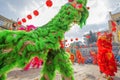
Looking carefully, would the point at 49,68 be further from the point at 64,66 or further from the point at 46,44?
the point at 46,44

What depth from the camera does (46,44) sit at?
2.56 m

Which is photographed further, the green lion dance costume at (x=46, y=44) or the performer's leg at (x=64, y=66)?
the performer's leg at (x=64, y=66)

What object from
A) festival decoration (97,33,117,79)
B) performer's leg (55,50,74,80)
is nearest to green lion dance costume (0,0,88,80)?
performer's leg (55,50,74,80)

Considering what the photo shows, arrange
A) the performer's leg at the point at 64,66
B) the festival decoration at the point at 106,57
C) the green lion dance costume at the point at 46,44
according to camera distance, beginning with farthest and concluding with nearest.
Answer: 1. the festival decoration at the point at 106,57
2. the performer's leg at the point at 64,66
3. the green lion dance costume at the point at 46,44

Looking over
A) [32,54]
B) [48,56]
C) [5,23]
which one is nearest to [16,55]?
[32,54]

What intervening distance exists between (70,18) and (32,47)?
3.26ft

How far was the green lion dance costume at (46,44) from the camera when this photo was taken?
2.38 meters

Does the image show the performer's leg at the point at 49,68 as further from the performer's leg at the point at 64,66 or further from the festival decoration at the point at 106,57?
the festival decoration at the point at 106,57

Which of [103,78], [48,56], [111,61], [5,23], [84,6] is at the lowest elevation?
[103,78]

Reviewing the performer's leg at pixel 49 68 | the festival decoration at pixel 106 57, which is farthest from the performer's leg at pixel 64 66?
the festival decoration at pixel 106 57

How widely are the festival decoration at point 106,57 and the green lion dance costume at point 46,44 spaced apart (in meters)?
3.85

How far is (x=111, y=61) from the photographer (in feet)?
21.5

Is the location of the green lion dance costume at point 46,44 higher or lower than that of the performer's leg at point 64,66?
higher

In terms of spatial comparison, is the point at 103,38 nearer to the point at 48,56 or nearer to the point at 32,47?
the point at 48,56
